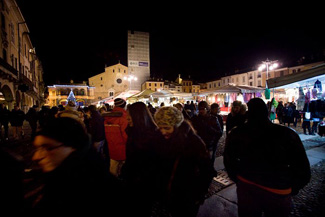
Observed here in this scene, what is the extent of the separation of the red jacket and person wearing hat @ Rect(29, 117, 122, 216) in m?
1.99

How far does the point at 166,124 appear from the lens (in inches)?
76.6

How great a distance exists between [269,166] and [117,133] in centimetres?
258

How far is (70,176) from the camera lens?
1.17m

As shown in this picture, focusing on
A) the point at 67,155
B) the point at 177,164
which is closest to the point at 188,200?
the point at 177,164

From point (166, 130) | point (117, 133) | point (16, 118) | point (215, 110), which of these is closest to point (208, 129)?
point (215, 110)

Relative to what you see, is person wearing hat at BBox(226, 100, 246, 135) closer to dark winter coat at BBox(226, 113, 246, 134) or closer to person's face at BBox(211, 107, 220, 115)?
dark winter coat at BBox(226, 113, 246, 134)

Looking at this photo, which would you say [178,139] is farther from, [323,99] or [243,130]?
[323,99]

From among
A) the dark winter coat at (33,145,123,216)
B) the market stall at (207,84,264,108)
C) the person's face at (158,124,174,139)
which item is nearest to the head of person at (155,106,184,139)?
the person's face at (158,124,174,139)

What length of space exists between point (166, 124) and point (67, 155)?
1.03 metres

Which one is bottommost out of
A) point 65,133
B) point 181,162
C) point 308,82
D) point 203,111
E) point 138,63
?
point 181,162

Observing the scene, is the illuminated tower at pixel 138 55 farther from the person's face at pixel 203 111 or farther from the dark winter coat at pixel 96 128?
the person's face at pixel 203 111

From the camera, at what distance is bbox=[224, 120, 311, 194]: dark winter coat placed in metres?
1.69

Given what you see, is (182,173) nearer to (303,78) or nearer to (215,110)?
(215,110)

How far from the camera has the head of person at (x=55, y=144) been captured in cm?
129
